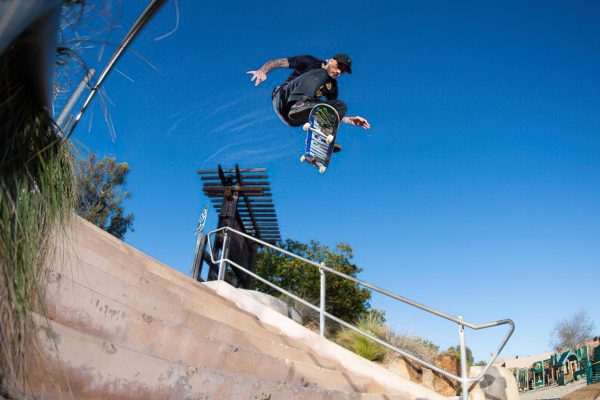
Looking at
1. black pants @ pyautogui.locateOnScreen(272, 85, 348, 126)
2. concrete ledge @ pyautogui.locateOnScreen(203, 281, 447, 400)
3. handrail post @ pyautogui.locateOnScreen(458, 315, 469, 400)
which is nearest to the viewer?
handrail post @ pyautogui.locateOnScreen(458, 315, 469, 400)

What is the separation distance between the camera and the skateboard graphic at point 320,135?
4.37m

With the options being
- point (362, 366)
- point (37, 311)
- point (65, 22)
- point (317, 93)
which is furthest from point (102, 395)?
point (317, 93)

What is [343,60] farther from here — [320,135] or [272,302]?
[272,302]

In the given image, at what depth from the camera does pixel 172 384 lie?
1858 mm

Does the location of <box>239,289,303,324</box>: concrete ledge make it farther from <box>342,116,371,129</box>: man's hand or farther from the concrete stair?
<box>342,116,371,129</box>: man's hand

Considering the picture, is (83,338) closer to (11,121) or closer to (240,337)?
(11,121)

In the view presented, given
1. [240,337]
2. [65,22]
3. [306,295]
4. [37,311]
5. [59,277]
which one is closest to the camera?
[65,22]

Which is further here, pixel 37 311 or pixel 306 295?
pixel 306 295

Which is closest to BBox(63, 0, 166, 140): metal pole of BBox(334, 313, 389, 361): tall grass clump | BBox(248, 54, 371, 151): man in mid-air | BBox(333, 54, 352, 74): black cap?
BBox(248, 54, 371, 151): man in mid-air

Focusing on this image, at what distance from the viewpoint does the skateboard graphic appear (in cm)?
437

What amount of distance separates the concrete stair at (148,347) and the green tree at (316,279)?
7.63 m

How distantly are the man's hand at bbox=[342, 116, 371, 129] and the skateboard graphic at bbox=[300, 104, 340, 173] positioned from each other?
27 centimetres

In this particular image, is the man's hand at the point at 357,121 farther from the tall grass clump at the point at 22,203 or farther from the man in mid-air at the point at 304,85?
the tall grass clump at the point at 22,203

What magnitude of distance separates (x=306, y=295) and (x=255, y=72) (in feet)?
30.0
